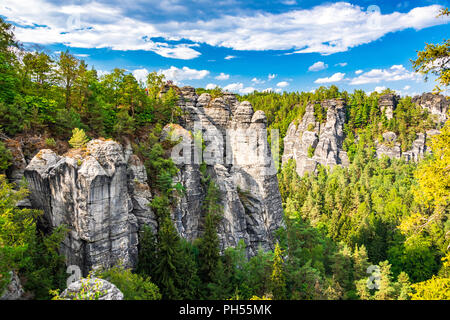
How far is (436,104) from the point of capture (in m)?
89.7

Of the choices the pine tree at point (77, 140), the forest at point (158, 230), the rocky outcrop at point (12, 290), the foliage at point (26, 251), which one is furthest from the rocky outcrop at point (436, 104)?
the rocky outcrop at point (12, 290)

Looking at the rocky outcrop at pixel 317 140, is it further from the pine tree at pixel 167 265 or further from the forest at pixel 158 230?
the pine tree at pixel 167 265

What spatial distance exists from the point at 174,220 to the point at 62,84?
1579 centimetres

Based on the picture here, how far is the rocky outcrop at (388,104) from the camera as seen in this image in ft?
305

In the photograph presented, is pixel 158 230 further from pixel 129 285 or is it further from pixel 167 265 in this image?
pixel 129 285

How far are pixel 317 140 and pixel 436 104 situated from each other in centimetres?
4118

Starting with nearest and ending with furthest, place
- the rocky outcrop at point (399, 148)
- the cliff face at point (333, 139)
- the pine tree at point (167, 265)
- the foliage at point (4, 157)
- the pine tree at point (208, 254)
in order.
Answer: the foliage at point (4, 157) → the pine tree at point (167, 265) → the pine tree at point (208, 254) → the rocky outcrop at point (399, 148) → the cliff face at point (333, 139)

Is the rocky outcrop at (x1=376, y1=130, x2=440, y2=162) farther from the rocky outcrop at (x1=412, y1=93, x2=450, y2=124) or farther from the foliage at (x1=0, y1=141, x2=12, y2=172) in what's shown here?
the foliage at (x1=0, y1=141, x2=12, y2=172)

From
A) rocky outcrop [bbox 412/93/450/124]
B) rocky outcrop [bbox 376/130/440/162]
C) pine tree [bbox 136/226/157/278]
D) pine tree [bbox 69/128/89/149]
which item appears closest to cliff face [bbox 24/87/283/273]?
pine tree [bbox 136/226/157/278]

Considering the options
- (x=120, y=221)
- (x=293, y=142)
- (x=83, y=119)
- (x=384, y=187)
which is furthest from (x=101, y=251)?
(x=293, y=142)

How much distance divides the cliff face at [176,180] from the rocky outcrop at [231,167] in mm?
98

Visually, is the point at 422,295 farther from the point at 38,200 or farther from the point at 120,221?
the point at 38,200

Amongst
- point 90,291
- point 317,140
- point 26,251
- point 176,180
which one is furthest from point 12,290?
point 317,140
